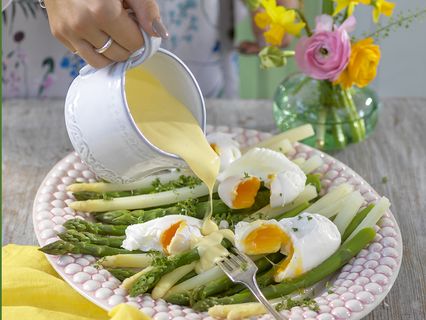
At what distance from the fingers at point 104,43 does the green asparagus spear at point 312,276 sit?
1.40ft

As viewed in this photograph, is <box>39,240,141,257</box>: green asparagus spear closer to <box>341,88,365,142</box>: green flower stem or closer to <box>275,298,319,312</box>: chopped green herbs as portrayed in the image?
<box>275,298,319,312</box>: chopped green herbs

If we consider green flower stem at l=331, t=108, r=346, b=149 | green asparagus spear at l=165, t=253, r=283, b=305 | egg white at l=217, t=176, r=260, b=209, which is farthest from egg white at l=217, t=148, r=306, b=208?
green flower stem at l=331, t=108, r=346, b=149

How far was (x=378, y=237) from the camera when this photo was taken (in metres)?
1.50

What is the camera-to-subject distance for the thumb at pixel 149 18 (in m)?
1.26

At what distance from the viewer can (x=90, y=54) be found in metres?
1.30

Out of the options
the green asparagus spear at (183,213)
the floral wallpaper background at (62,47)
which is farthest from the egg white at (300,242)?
the floral wallpaper background at (62,47)

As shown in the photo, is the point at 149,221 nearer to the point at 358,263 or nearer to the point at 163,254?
the point at 163,254

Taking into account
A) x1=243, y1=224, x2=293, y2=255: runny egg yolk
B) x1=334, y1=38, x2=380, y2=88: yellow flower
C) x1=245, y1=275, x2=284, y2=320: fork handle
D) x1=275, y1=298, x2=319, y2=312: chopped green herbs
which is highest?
x1=334, y1=38, x2=380, y2=88: yellow flower

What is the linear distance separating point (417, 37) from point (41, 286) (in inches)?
70.0

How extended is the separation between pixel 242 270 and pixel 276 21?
662 millimetres

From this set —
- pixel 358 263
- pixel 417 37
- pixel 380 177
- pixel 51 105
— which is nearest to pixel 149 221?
pixel 358 263

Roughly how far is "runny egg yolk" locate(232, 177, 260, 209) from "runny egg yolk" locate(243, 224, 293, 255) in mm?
141

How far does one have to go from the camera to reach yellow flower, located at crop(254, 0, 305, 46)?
69.0 inches

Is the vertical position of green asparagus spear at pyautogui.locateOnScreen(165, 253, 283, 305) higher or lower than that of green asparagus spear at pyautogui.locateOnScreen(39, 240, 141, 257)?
lower
